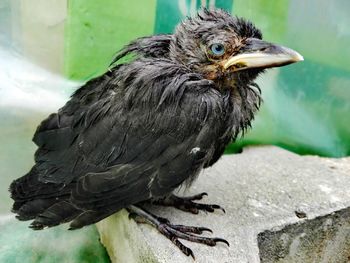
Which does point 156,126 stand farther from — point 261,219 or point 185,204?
point 261,219

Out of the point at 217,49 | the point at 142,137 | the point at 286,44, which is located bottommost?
the point at 142,137

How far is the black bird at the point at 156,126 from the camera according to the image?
1.74 metres

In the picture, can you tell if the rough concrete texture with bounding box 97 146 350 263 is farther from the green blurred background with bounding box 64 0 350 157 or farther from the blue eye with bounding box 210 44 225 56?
the blue eye with bounding box 210 44 225 56

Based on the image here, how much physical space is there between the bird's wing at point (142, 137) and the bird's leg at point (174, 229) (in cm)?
19

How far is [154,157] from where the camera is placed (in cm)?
176

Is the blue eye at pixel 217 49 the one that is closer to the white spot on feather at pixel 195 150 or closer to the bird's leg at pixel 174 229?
the white spot on feather at pixel 195 150

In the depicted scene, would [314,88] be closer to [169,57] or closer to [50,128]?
[169,57]

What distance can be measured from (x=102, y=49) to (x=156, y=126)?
0.94 meters

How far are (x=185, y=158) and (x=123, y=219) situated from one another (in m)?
0.49

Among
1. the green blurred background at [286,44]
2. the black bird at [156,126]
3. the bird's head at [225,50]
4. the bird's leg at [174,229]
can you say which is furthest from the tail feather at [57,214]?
the green blurred background at [286,44]

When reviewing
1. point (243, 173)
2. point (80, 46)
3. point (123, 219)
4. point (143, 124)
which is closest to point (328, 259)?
point (243, 173)

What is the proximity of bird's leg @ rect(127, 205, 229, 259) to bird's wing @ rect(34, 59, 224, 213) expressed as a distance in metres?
0.19

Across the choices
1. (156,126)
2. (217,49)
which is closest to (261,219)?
(156,126)

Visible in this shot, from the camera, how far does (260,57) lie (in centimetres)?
173
